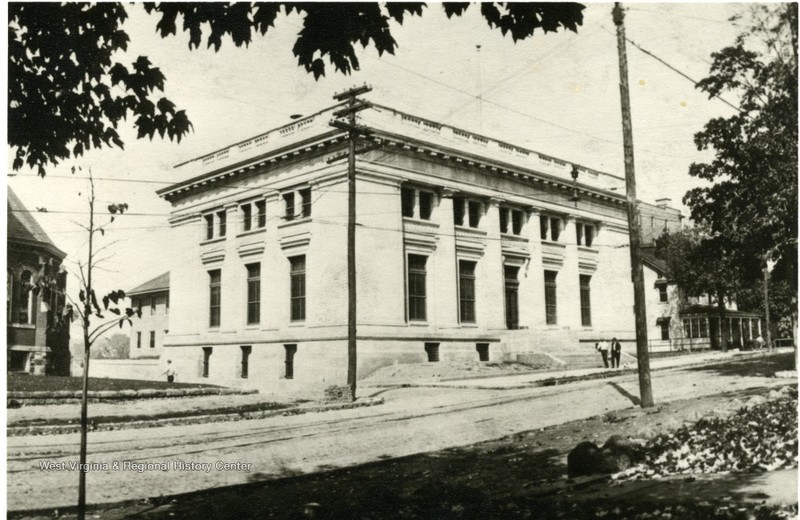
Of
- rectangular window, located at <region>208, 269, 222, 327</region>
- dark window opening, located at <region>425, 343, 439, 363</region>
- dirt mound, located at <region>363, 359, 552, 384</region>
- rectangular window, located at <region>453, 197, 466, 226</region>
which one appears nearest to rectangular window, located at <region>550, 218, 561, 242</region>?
rectangular window, located at <region>453, 197, 466, 226</region>

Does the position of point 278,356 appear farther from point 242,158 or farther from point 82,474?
point 82,474

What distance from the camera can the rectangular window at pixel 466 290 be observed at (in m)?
28.0

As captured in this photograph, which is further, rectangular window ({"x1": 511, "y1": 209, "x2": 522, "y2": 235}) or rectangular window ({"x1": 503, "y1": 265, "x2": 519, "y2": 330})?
rectangular window ({"x1": 511, "y1": 209, "x2": 522, "y2": 235})

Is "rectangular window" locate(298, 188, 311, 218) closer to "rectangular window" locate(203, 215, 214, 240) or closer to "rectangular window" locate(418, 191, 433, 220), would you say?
"rectangular window" locate(418, 191, 433, 220)

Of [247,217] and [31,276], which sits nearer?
[31,276]

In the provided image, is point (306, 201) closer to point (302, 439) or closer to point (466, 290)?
point (466, 290)

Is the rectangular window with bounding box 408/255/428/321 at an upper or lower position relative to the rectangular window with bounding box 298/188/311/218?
lower

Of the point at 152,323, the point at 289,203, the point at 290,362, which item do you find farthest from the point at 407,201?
the point at 152,323

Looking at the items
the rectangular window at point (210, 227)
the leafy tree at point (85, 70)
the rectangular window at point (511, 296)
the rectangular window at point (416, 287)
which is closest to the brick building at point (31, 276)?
the leafy tree at point (85, 70)

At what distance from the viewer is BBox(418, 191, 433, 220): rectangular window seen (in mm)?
27062

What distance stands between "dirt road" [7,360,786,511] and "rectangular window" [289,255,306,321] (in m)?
8.37

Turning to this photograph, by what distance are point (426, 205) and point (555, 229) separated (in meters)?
7.81

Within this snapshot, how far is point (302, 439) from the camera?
1177 centimetres

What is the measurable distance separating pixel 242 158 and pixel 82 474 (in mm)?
19645
